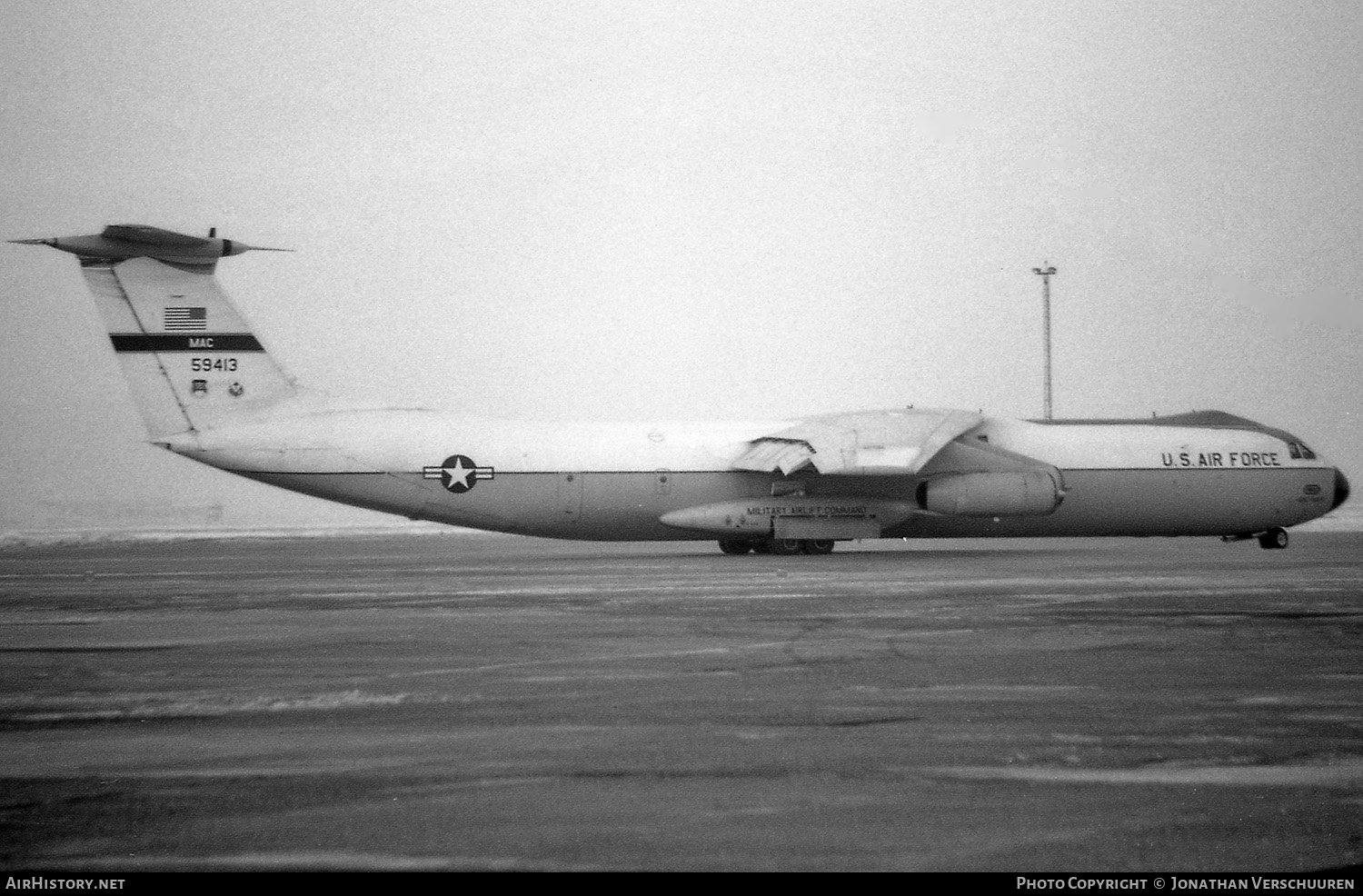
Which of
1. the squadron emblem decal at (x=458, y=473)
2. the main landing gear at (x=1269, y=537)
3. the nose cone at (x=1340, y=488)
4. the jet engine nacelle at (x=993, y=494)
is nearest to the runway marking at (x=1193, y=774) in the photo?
the jet engine nacelle at (x=993, y=494)

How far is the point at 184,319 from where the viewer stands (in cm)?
2980

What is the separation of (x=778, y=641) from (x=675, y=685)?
306 cm

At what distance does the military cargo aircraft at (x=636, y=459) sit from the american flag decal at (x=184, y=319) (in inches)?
1.6

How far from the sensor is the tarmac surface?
5.73 metres

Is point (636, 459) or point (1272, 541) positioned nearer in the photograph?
point (636, 459)

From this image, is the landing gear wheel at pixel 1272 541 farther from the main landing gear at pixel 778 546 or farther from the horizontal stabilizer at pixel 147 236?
the horizontal stabilizer at pixel 147 236

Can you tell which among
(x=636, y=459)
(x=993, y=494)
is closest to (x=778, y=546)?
(x=636, y=459)

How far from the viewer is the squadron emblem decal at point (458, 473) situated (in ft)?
99.2

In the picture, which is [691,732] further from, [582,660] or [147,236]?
[147,236]

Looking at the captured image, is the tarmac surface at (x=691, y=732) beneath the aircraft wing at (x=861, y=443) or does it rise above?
beneath

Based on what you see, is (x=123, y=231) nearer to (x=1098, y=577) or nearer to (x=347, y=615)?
(x=347, y=615)

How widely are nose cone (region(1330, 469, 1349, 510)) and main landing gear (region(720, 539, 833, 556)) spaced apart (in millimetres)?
13661

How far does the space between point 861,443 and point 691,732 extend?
72.9 feet
